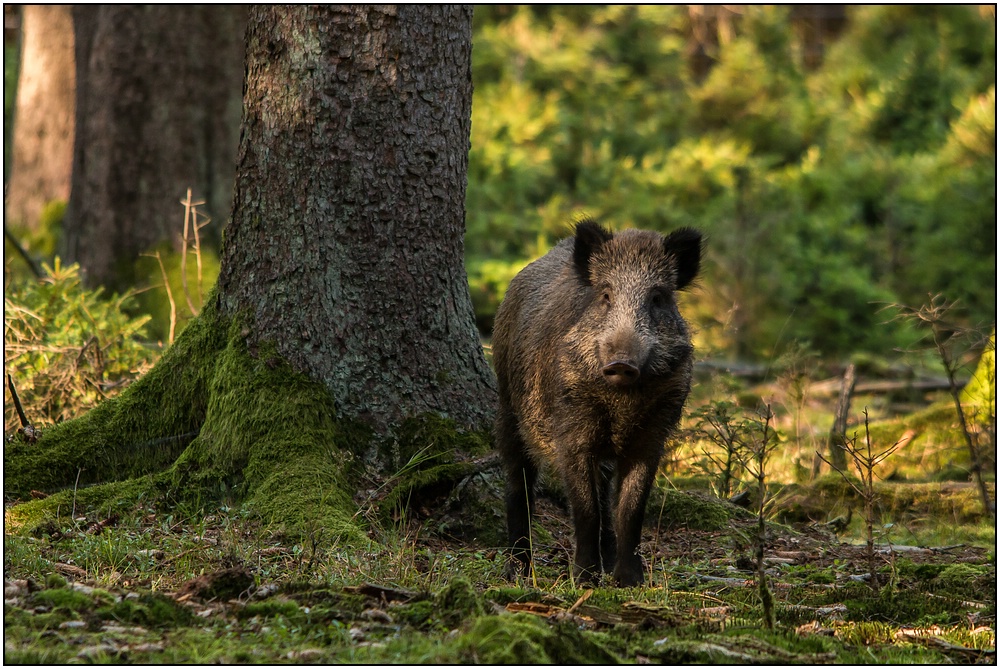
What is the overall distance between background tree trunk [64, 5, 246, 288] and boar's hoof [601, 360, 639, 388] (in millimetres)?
6023

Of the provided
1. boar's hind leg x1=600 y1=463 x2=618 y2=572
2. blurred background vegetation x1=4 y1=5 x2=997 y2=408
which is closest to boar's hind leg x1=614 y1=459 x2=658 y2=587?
boar's hind leg x1=600 y1=463 x2=618 y2=572

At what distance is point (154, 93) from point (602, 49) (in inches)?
466

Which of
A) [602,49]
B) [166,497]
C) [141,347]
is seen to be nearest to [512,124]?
[602,49]

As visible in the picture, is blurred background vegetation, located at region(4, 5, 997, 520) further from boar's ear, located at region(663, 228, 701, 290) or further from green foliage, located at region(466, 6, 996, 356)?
boar's ear, located at region(663, 228, 701, 290)

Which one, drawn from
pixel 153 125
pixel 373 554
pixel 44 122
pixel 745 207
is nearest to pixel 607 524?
pixel 373 554

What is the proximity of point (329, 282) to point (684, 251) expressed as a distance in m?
1.95

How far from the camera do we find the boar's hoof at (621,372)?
500cm

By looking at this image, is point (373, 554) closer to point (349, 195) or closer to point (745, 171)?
point (349, 195)

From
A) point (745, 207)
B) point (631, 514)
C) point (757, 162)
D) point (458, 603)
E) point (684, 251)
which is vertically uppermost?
point (757, 162)

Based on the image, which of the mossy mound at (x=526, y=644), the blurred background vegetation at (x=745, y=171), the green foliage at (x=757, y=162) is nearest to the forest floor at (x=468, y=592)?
the mossy mound at (x=526, y=644)

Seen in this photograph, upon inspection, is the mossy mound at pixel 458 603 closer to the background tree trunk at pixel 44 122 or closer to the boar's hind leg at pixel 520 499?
the boar's hind leg at pixel 520 499

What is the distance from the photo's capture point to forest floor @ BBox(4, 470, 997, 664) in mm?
3758

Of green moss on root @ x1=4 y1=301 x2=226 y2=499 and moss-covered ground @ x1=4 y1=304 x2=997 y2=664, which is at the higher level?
green moss on root @ x1=4 y1=301 x2=226 y2=499

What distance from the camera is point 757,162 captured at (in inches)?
649
